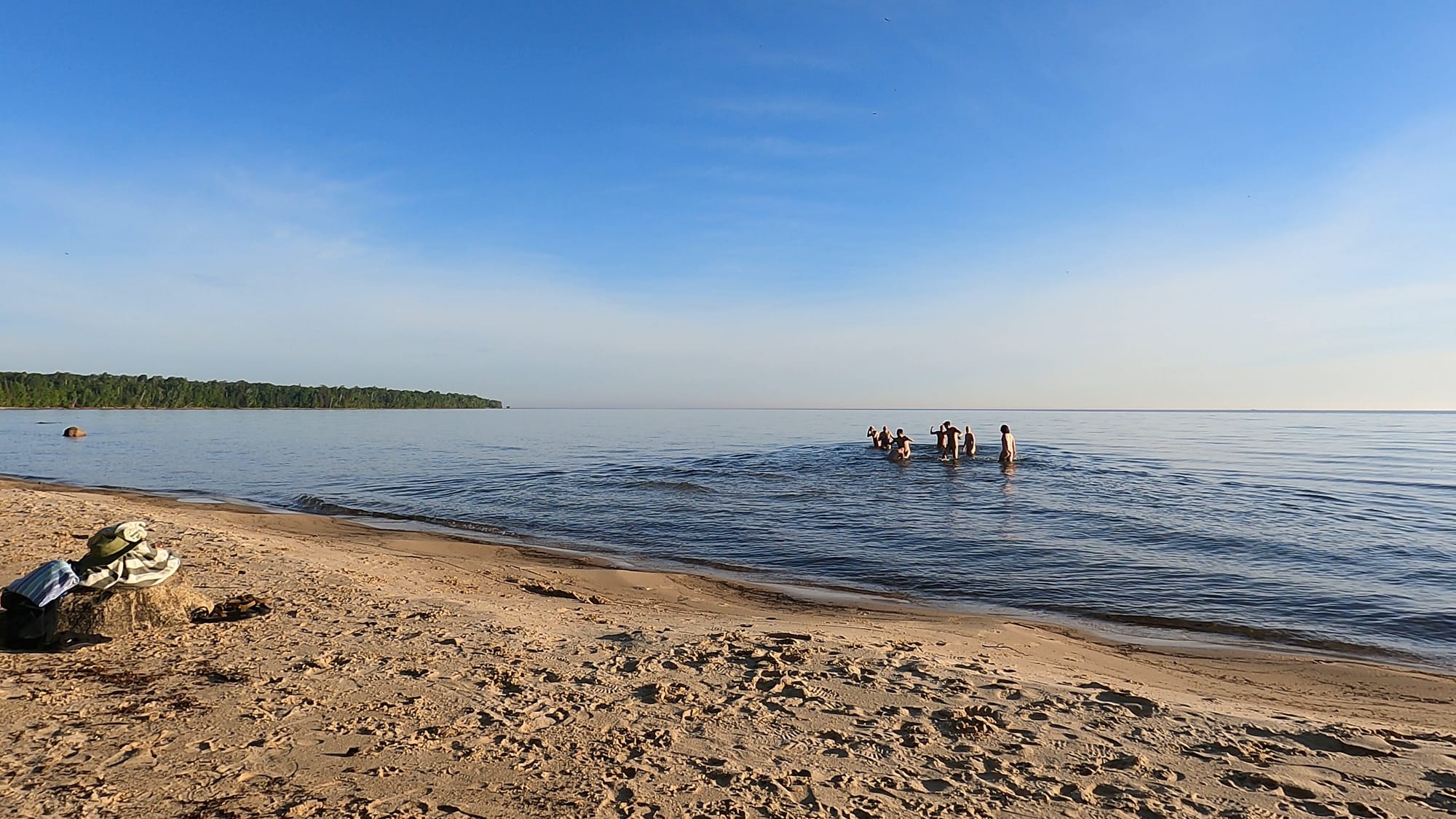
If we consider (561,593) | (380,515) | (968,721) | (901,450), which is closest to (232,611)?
(561,593)

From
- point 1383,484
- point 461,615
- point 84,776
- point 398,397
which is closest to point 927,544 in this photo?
point 461,615

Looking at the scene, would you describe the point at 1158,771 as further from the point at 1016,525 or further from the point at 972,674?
the point at 1016,525

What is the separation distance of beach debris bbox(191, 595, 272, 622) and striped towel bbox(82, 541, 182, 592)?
504 millimetres

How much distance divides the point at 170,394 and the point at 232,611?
155642mm

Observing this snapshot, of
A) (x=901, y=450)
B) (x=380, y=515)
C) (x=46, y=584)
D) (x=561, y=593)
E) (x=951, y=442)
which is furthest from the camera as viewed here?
(x=901, y=450)

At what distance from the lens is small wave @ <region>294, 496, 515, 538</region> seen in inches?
666

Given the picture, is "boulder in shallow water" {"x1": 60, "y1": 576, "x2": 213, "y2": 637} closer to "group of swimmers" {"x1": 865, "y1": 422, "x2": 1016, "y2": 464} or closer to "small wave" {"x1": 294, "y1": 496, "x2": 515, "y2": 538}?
"small wave" {"x1": 294, "y1": 496, "x2": 515, "y2": 538}

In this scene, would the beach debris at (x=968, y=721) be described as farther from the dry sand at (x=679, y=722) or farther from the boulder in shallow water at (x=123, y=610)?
the boulder in shallow water at (x=123, y=610)

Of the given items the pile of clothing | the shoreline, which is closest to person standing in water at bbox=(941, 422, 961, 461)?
the shoreline

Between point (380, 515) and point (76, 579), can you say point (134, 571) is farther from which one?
point (380, 515)

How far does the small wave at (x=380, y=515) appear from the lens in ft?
55.5

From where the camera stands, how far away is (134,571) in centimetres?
655

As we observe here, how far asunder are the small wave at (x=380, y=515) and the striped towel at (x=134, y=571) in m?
9.32

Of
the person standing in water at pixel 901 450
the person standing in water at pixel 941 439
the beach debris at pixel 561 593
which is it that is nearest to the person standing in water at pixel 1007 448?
the person standing in water at pixel 941 439
